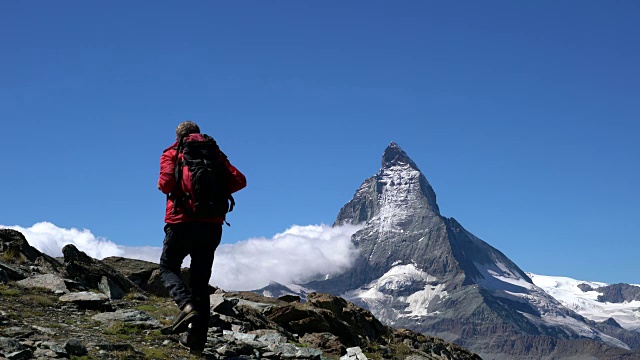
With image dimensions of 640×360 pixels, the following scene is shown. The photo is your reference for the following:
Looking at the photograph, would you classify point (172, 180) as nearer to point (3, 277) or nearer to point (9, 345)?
point (9, 345)

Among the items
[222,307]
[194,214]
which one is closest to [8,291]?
[222,307]

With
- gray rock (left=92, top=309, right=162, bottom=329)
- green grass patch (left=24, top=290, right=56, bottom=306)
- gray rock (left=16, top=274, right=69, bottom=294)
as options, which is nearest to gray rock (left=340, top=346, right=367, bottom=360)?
gray rock (left=92, top=309, right=162, bottom=329)

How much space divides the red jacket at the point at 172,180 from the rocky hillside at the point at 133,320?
239 cm

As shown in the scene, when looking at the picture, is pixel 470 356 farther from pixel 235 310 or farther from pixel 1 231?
pixel 1 231

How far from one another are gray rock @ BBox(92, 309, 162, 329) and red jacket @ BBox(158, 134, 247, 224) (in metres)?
3.08

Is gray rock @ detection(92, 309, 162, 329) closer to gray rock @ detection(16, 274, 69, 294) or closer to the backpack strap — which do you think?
gray rock @ detection(16, 274, 69, 294)

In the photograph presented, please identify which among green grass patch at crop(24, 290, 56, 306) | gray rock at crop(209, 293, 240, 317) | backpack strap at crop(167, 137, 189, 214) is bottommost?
green grass patch at crop(24, 290, 56, 306)

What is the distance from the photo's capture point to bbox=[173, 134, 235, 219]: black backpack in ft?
44.0

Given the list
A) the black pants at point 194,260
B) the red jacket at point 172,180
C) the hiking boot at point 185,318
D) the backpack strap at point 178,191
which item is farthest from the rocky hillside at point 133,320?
the backpack strap at point 178,191

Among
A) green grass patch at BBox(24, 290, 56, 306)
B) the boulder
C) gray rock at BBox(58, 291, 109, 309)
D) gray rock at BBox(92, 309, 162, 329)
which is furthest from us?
the boulder

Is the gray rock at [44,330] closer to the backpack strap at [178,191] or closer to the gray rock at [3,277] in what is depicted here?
the backpack strap at [178,191]

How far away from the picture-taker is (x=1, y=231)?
23.1 m

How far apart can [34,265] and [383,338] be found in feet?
36.0

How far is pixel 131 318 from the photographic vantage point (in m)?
16.1
